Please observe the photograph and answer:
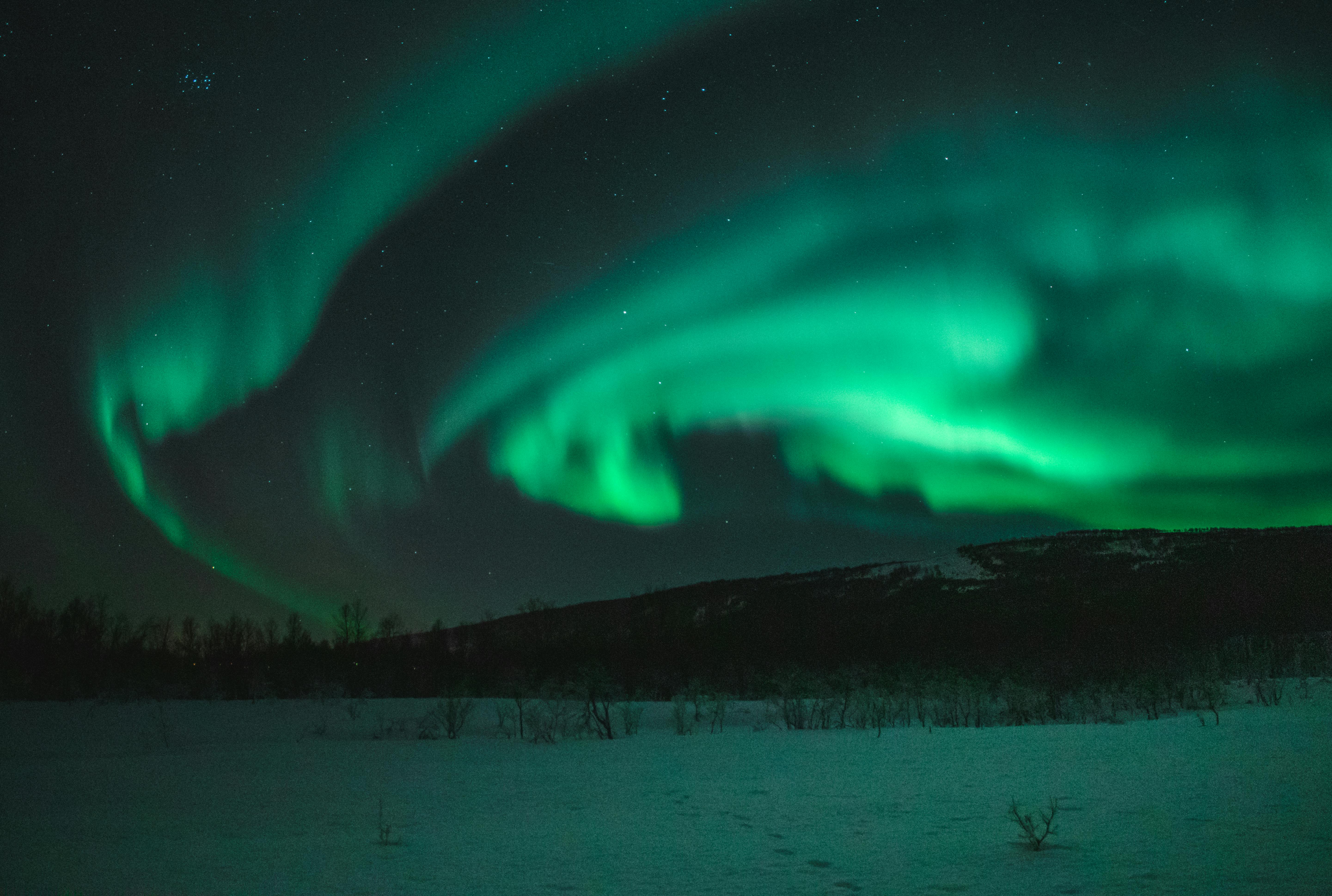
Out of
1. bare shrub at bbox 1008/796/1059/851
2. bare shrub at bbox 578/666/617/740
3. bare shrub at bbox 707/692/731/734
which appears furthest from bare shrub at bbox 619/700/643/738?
bare shrub at bbox 1008/796/1059/851

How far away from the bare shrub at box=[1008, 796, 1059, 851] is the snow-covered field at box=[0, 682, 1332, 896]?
0.29 ft

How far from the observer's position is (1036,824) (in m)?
5.39

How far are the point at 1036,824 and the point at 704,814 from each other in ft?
7.25

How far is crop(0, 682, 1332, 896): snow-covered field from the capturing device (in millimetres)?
4371

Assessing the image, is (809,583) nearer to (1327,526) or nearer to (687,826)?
(1327,526)

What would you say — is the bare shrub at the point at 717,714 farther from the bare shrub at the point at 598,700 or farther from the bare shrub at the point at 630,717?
the bare shrub at the point at 598,700

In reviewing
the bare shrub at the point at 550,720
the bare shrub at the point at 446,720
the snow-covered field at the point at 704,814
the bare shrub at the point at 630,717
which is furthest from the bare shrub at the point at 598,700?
the bare shrub at the point at 446,720

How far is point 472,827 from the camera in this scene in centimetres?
583

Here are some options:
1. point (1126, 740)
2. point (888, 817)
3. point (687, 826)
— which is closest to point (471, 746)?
point (687, 826)

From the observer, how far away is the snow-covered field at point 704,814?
4371 millimetres

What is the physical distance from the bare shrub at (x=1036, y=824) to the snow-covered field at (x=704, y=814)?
0.09 m

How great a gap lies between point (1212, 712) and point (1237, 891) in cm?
856

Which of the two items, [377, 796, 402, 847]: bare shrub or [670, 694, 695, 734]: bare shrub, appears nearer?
[377, 796, 402, 847]: bare shrub

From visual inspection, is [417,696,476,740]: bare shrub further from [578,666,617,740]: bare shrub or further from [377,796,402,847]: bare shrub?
[377,796,402,847]: bare shrub
